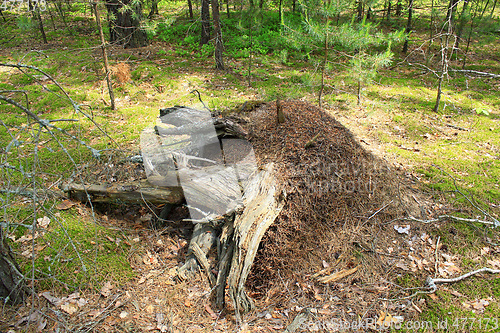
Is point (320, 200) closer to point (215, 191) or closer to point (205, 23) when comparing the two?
point (215, 191)

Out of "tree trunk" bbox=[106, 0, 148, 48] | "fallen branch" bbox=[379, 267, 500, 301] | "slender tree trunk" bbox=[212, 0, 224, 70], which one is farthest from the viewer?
"tree trunk" bbox=[106, 0, 148, 48]

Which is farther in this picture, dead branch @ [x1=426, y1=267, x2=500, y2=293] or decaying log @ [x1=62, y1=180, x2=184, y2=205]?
decaying log @ [x1=62, y1=180, x2=184, y2=205]

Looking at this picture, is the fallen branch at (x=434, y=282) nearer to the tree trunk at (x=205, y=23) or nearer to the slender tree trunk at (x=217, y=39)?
the slender tree trunk at (x=217, y=39)

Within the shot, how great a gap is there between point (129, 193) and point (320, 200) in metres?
2.70

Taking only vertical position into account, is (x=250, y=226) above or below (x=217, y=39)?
below

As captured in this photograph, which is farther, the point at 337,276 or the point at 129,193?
the point at 129,193

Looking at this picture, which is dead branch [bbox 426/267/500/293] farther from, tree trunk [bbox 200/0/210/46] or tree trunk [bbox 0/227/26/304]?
tree trunk [bbox 200/0/210/46]

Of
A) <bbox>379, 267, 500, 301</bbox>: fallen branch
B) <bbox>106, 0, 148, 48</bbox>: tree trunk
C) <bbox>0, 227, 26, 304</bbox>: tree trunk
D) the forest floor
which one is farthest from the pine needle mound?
<bbox>106, 0, 148, 48</bbox>: tree trunk

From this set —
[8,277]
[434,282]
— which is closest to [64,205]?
[8,277]

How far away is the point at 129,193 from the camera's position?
4023 mm

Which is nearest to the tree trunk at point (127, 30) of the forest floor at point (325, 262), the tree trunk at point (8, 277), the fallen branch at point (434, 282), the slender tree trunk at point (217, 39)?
the slender tree trunk at point (217, 39)

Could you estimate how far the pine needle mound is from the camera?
3645mm

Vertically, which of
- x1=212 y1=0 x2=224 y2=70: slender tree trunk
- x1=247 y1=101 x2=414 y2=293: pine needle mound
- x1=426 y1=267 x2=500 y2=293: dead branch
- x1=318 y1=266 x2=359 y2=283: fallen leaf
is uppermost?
x1=212 y1=0 x2=224 y2=70: slender tree trunk

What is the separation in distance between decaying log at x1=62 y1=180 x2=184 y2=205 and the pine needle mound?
1.41 metres
